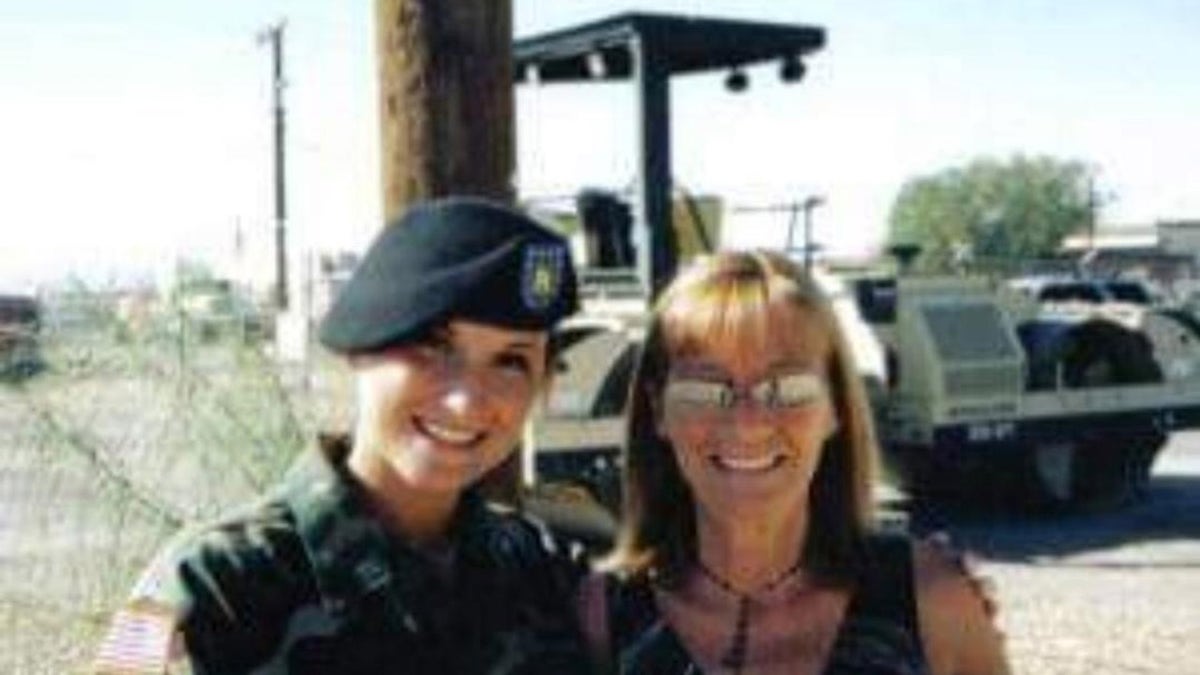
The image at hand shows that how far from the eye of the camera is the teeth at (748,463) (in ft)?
9.24

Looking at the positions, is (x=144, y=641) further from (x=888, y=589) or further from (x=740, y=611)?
(x=888, y=589)

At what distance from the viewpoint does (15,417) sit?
5.93 m

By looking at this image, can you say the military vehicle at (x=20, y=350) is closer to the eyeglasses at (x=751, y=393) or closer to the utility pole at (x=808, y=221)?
the eyeglasses at (x=751, y=393)

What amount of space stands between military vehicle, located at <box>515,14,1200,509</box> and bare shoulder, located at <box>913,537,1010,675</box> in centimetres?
748

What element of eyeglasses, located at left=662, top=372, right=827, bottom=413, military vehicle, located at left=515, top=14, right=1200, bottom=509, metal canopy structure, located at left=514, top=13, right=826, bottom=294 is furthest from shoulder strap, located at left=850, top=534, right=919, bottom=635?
metal canopy structure, located at left=514, top=13, right=826, bottom=294

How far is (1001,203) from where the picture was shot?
114188 millimetres

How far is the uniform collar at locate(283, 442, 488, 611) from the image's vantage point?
7.84 ft

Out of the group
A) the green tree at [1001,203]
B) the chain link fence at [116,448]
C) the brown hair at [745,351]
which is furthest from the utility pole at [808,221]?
the green tree at [1001,203]

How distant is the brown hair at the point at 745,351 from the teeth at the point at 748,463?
0.14 metres

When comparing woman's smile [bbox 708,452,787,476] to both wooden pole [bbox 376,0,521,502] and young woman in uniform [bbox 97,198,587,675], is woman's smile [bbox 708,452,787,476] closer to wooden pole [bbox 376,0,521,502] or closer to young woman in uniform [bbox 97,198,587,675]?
young woman in uniform [bbox 97,198,587,675]

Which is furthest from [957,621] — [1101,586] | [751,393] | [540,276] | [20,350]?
[1101,586]

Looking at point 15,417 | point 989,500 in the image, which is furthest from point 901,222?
point 15,417

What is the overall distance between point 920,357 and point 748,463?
1100 cm

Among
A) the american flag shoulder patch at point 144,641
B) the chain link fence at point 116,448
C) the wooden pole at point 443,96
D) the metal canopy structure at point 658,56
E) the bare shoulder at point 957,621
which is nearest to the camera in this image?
the american flag shoulder patch at point 144,641
